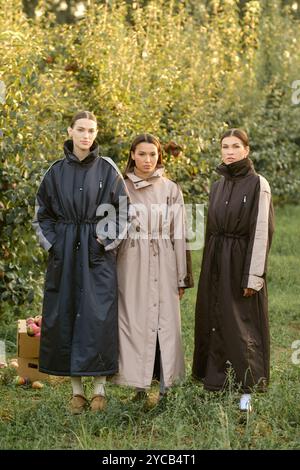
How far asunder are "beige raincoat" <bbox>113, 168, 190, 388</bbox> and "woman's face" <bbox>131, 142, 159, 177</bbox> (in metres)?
0.05

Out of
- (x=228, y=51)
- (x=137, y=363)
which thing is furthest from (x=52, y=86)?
(x=228, y=51)

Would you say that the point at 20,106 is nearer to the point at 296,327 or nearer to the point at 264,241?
the point at 264,241

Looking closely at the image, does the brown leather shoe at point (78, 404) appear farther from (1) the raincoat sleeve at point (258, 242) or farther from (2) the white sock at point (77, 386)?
(1) the raincoat sleeve at point (258, 242)

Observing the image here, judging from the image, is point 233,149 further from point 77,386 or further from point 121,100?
point 121,100

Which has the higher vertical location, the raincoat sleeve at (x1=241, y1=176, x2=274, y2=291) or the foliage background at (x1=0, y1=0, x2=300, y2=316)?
the foliage background at (x1=0, y1=0, x2=300, y2=316)

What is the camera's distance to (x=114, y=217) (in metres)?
4.80

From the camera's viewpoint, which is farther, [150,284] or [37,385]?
[37,385]

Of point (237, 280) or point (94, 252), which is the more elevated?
point (94, 252)

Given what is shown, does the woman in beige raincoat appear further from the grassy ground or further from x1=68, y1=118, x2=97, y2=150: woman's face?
x1=68, y1=118, x2=97, y2=150: woman's face

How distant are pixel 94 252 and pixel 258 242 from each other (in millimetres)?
950

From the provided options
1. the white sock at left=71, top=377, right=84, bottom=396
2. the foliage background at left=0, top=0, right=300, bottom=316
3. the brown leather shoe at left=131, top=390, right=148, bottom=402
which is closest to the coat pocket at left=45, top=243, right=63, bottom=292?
the white sock at left=71, top=377, right=84, bottom=396

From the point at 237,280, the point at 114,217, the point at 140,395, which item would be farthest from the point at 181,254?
the point at 140,395

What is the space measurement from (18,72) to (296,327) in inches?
133

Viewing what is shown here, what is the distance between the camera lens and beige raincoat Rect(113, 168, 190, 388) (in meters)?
4.86
